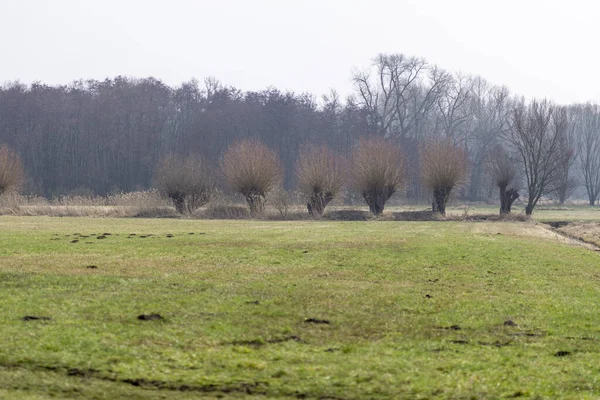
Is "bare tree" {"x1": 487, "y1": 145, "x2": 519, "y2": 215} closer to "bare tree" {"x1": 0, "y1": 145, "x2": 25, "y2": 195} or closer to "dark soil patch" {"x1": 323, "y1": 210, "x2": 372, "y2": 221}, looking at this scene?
"dark soil patch" {"x1": 323, "y1": 210, "x2": 372, "y2": 221}

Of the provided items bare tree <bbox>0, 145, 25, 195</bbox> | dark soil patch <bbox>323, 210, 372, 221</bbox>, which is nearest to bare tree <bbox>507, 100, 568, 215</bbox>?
dark soil patch <bbox>323, 210, 372, 221</bbox>

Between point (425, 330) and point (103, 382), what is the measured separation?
5.42 m

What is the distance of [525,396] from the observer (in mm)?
9133

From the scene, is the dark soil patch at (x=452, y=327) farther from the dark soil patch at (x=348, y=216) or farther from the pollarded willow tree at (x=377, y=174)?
the pollarded willow tree at (x=377, y=174)

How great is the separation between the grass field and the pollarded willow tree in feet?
116

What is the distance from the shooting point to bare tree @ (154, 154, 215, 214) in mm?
55906

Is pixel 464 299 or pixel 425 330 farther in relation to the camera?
pixel 464 299

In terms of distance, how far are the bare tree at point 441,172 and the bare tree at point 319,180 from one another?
652cm

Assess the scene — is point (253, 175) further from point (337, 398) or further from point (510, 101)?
point (510, 101)

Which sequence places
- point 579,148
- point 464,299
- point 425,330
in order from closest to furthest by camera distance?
point 425,330 → point 464,299 → point 579,148

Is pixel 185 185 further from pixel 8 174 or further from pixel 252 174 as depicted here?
pixel 8 174

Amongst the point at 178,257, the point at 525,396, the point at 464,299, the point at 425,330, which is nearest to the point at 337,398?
the point at 525,396

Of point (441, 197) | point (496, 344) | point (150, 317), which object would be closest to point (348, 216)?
point (441, 197)

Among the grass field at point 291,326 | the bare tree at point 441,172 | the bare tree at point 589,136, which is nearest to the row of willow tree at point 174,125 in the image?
the bare tree at point 589,136
